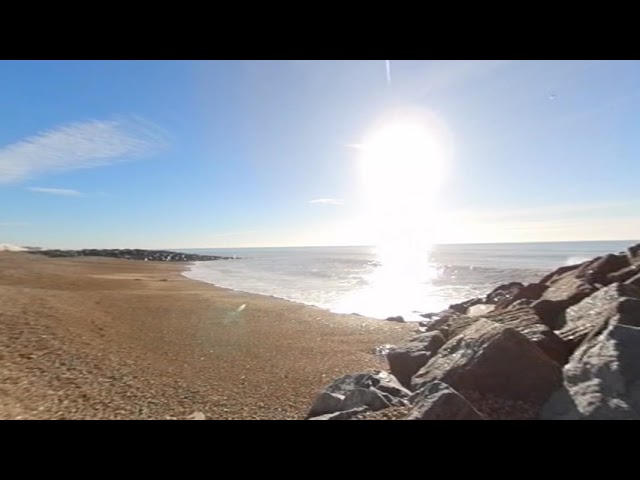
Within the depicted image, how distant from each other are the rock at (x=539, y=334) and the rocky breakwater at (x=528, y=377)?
0.06ft

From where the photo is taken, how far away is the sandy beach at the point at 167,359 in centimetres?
674

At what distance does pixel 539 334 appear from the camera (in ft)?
21.1

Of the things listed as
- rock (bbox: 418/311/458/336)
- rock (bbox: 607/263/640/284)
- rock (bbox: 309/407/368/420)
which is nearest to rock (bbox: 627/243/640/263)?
rock (bbox: 607/263/640/284)

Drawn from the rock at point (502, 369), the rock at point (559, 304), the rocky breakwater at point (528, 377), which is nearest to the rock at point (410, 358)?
the rocky breakwater at point (528, 377)

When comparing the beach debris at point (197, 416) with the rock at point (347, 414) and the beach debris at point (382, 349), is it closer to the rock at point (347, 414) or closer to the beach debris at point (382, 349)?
the rock at point (347, 414)

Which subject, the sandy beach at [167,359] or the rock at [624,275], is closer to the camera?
the sandy beach at [167,359]

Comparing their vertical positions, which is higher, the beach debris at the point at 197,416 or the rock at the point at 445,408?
the rock at the point at 445,408

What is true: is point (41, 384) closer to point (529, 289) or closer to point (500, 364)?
point (500, 364)

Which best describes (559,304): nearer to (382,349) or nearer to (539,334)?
(539,334)

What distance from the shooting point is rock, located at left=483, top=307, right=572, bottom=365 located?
6008 millimetres

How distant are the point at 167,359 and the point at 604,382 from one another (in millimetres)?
10122

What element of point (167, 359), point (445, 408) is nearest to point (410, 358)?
point (445, 408)
